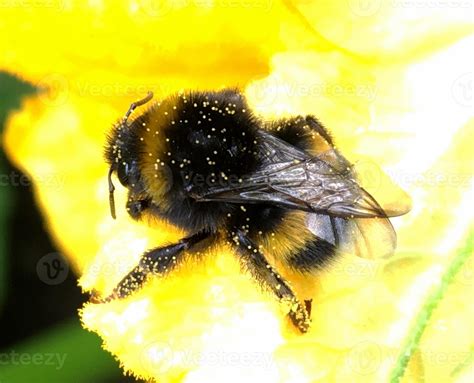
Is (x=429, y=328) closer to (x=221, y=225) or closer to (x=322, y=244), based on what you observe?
(x=322, y=244)

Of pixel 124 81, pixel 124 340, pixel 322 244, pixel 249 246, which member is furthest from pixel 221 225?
pixel 124 81
